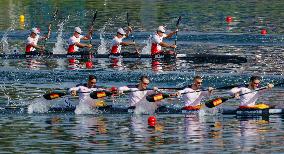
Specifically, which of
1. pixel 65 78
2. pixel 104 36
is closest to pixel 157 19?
pixel 104 36

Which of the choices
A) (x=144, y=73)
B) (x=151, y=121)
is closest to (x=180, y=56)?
(x=144, y=73)

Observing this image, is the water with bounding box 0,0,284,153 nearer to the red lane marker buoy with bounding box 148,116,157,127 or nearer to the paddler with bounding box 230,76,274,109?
the red lane marker buoy with bounding box 148,116,157,127

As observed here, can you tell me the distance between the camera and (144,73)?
52125mm

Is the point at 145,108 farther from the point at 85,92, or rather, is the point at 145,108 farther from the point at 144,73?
the point at 144,73

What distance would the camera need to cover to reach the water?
32.9 meters

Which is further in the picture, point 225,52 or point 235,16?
point 235,16

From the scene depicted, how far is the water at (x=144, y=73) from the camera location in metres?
32.9

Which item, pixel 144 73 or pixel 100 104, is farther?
pixel 144 73

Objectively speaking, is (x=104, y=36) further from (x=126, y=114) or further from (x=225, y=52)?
(x=126, y=114)

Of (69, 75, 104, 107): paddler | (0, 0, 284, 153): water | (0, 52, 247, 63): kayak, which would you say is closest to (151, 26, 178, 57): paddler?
(0, 52, 247, 63): kayak

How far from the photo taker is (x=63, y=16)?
299ft

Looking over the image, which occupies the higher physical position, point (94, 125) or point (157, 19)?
point (157, 19)

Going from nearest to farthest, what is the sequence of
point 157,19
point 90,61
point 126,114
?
point 126,114, point 90,61, point 157,19

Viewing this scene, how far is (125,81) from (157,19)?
38865mm
